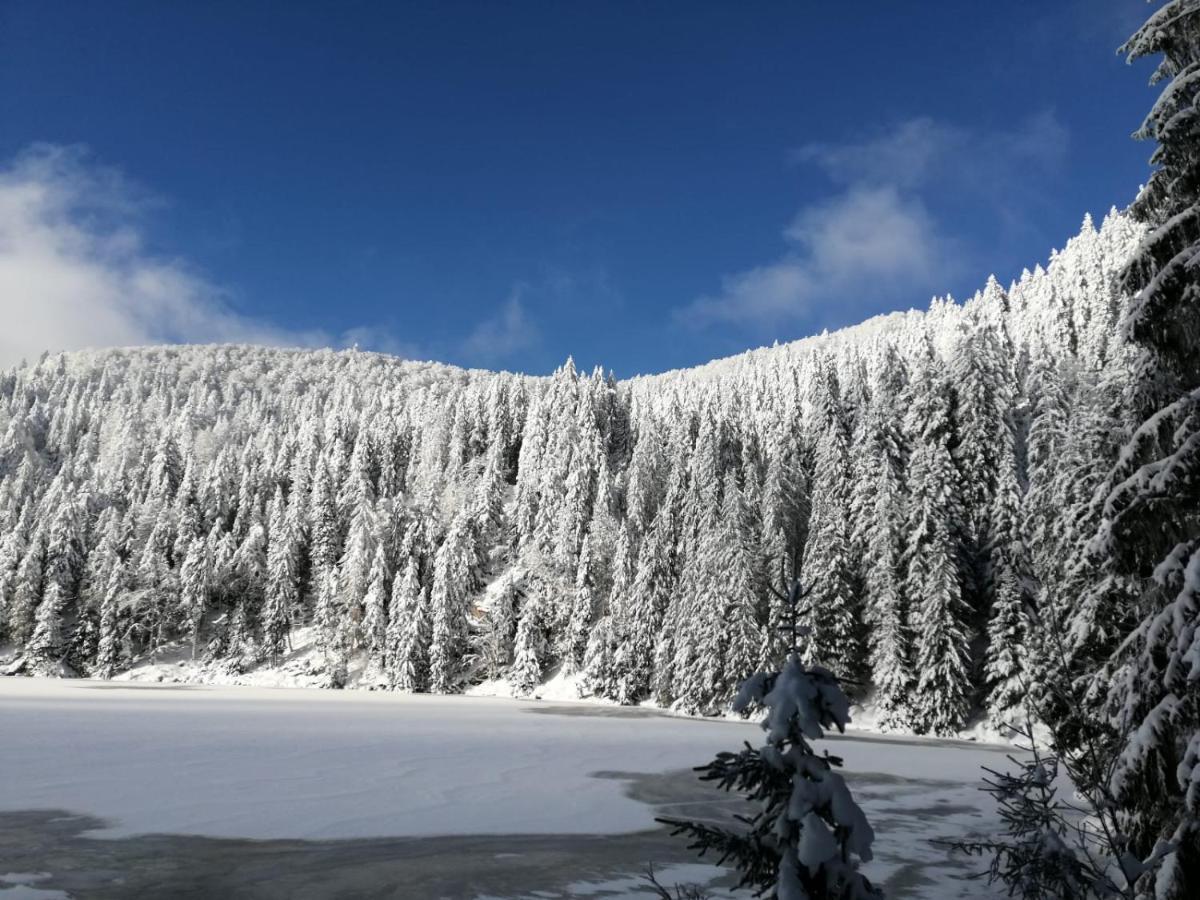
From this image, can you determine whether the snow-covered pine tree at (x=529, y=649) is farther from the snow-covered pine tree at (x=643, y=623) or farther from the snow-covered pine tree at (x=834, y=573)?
the snow-covered pine tree at (x=834, y=573)

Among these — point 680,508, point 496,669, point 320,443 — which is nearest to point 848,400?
point 680,508

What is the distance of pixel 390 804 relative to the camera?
1900 centimetres

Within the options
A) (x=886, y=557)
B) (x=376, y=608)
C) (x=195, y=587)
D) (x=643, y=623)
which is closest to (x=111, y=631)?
(x=195, y=587)

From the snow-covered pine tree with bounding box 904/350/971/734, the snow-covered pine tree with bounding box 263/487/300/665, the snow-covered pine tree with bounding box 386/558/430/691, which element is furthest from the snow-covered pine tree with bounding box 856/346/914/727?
the snow-covered pine tree with bounding box 263/487/300/665

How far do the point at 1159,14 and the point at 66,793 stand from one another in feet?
83.4

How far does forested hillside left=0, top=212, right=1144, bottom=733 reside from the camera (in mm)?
41625

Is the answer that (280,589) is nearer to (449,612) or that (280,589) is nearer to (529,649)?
(449,612)

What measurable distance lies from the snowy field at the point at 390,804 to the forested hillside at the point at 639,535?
5601mm

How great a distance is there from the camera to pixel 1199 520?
8.02 metres

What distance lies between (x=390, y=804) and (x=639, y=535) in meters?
48.9

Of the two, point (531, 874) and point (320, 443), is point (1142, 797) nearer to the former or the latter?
point (531, 874)

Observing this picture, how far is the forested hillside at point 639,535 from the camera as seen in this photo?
4162 cm

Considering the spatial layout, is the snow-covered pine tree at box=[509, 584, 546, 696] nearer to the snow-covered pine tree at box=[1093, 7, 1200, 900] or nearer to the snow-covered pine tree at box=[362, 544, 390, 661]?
the snow-covered pine tree at box=[362, 544, 390, 661]

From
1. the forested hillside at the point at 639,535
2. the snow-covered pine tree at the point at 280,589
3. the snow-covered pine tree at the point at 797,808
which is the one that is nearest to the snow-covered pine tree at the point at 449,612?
the forested hillside at the point at 639,535
